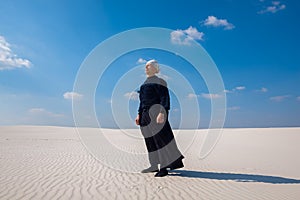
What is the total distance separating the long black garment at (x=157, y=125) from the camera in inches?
225

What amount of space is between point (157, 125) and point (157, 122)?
0.24m

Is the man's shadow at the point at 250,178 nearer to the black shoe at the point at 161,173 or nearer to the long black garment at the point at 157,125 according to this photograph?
the black shoe at the point at 161,173

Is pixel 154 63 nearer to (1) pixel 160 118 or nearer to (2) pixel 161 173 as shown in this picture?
(1) pixel 160 118

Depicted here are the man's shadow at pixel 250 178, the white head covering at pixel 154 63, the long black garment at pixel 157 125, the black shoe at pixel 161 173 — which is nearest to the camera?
the man's shadow at pixel 250 178

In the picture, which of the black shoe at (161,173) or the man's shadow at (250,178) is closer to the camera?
the man's shadow at (250,178)

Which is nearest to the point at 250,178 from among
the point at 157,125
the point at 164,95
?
the point at 157,125

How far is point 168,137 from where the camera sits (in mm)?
5777

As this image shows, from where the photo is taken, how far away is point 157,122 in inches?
221

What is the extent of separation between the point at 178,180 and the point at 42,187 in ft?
8.36

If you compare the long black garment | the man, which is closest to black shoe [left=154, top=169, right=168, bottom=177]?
the man

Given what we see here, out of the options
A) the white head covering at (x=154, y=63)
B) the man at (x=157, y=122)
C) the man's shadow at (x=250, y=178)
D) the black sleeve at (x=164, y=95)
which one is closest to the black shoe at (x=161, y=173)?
the man at (x=157, y=122)

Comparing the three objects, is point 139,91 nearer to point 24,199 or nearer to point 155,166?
point 155,166

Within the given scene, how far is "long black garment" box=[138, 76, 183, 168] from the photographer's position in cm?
570

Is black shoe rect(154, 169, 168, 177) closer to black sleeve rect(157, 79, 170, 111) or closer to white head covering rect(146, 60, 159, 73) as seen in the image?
black sleeve rect(157, 79, 170, 111)
